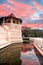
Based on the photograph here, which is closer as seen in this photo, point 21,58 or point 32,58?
point 32,58

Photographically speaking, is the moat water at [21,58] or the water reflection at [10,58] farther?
the water reflection at [10,58]

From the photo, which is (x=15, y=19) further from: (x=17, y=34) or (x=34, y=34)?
(x=34, y=34)

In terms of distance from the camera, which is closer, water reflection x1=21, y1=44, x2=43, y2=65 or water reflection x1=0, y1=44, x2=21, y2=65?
water reflection x1=21, y1=44, x2=43, y2=65

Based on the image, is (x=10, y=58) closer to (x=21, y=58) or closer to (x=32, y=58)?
(x=21, y=58)

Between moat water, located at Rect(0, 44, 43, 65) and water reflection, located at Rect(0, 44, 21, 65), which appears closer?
moat water, located at Rect(0, 44, 43, 65)

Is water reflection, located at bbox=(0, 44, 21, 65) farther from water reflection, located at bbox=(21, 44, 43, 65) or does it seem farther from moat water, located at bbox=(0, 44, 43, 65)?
water reflection, located at bbox=(21, 44, 43, 65)

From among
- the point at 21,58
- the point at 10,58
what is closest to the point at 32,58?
the point at 21,58

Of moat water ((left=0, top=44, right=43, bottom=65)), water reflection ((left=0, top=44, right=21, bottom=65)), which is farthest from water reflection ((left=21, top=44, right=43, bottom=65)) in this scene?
water reflection ((left=0, top=44, right=21, bottom=65))

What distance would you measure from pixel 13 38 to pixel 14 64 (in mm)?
32937

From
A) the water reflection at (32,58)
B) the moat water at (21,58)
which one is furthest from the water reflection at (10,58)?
the water reflection at (32,58)

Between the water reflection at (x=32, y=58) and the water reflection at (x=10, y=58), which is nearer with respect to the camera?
the water reflection at (x=32, y=58)

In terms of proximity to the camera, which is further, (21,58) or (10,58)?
(21,58)

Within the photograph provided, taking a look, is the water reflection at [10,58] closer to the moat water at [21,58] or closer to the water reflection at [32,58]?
the moat water at [21,58]

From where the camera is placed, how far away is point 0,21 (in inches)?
1923
